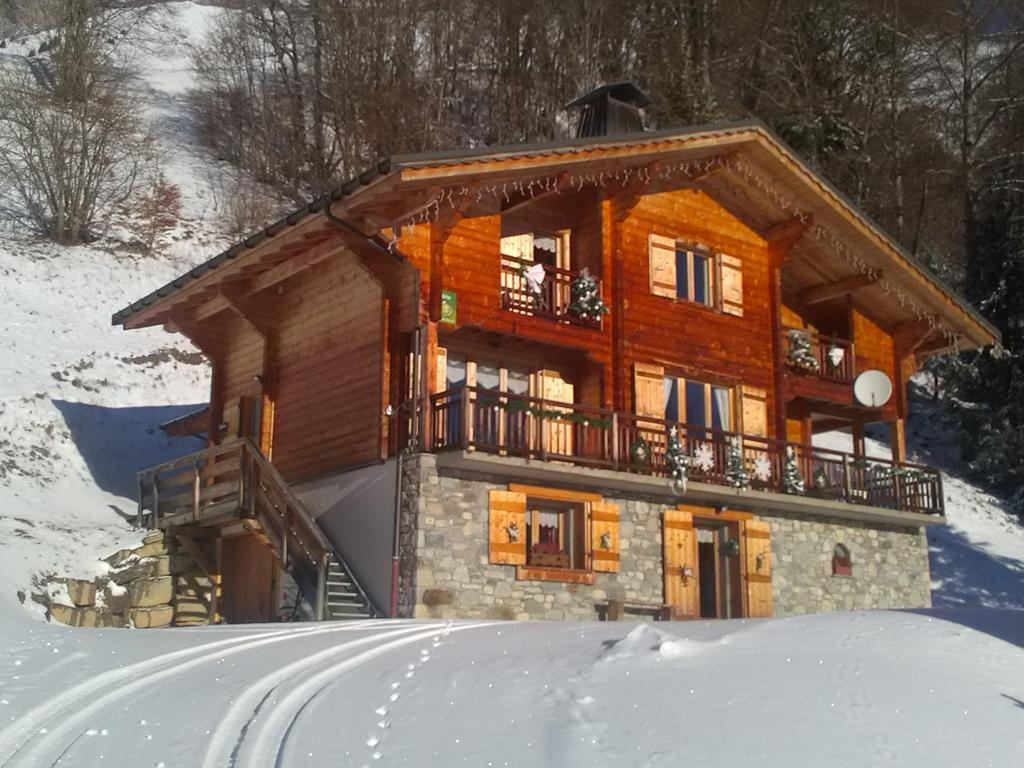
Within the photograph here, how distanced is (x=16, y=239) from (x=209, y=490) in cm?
1877

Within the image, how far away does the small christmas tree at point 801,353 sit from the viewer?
2325cm

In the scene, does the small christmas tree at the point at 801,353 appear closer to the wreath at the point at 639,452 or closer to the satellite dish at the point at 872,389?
the satellite dish at the point at 872,389

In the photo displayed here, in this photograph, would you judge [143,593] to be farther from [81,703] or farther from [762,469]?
[81,703]

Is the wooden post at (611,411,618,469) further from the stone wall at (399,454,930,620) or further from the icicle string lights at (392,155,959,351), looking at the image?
the icicle string lights at (392,155,959,351)

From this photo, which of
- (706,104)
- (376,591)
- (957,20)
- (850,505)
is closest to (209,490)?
(376,591)

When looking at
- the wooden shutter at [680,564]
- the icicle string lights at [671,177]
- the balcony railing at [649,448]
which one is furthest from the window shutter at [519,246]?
the wooden shutter at [680,564]

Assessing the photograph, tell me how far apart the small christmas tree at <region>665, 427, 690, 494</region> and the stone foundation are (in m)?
7.73

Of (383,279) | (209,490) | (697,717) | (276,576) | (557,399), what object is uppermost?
(383,279)

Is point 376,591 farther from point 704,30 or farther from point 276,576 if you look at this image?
point 704,30

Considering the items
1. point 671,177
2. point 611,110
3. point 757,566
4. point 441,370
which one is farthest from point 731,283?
point 441,370

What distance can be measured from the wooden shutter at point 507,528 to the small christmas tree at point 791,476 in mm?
5476

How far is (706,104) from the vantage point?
119 ft

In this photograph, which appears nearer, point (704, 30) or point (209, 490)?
point (209, 490)

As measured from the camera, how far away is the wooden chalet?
17719mm
